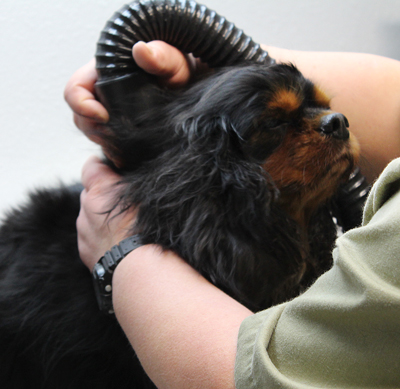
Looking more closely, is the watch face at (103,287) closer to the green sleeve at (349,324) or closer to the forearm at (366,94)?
the green sleeve at (349,324)

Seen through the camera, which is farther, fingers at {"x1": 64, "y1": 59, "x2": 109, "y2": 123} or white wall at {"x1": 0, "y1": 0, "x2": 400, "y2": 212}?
white wall at {"x1": 0, "y1": 0, "x2": 400, "y2": 212}

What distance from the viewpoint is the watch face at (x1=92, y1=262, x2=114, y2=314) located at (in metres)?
0.69

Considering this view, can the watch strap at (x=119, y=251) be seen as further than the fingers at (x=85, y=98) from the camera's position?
No

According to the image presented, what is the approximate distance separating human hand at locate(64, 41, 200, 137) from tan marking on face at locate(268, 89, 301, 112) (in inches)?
9.0

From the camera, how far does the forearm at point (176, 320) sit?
45 cm

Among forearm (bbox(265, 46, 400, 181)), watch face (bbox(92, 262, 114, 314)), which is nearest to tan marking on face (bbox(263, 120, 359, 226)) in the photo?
forearm (bbox(265, 46, 400, 181))

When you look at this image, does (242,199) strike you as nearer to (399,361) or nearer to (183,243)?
(183,243)

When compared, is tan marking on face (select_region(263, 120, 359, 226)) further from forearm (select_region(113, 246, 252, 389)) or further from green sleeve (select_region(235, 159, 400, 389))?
green sleeve (select_region(235, 159, 400, 389))

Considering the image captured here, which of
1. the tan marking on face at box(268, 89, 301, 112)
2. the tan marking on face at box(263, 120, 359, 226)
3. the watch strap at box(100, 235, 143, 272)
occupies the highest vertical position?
the tan marking on face at box(268, 89, 301, 112)

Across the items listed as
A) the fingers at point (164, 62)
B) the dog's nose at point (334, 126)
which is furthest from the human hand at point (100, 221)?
the dog's nose at point (334, 126)

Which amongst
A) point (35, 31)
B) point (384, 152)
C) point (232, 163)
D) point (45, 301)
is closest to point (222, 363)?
point (232, 163)

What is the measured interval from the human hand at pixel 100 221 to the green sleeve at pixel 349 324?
411mm

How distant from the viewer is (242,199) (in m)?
0.72

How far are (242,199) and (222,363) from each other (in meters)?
0.34
